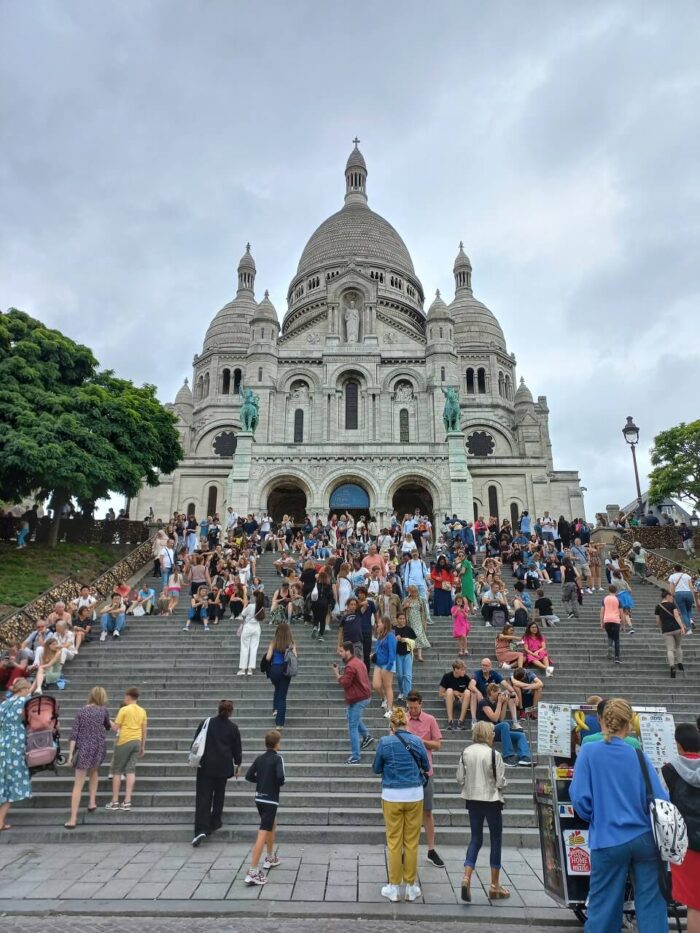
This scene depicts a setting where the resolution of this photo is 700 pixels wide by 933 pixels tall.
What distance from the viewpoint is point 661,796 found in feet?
13.6

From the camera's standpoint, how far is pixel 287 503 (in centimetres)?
3772

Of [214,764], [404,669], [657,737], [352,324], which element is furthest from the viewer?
[352,324]

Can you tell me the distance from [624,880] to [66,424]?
21.4m

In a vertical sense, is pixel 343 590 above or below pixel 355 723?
above

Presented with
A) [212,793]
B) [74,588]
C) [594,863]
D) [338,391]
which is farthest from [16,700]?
[338,391]

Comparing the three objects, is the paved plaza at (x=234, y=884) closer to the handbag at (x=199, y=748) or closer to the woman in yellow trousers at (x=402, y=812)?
the woman in yellow trousers at (x=402, y=812)

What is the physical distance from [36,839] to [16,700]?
1.56 metres

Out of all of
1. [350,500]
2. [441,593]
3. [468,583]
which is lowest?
[441,593]

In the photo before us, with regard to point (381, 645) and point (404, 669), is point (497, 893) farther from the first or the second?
point (404, 669)

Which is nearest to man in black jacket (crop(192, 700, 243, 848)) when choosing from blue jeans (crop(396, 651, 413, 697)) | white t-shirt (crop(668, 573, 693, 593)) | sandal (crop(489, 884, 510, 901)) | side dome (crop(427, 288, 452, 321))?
sandal (crop(489, 884, 510, 901))

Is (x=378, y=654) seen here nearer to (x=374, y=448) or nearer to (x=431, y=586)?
(x=431, y=586)

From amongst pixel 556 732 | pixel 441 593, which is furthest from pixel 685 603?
pixel 556 732

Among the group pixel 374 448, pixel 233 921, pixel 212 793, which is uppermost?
pixel 374 448

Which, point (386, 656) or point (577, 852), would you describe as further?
point (386, 656)
